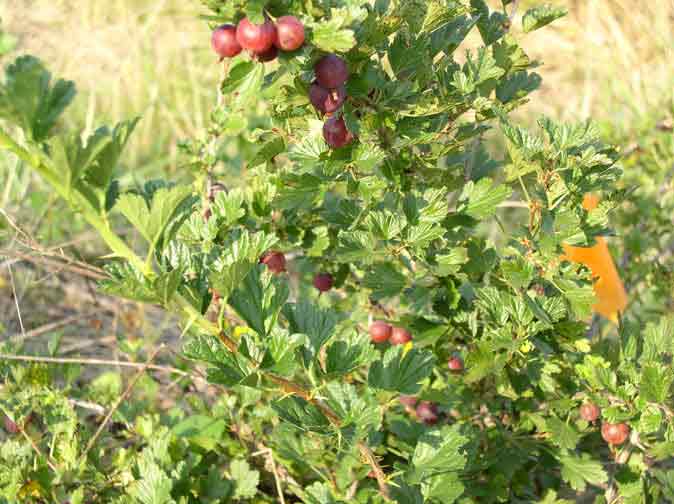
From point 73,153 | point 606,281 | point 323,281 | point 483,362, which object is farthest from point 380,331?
point 606,281

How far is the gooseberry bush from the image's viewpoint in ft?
2.71

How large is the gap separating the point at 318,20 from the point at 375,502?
2.12 ft

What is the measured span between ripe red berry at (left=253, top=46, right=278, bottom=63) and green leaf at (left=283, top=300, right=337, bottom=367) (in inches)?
11.7

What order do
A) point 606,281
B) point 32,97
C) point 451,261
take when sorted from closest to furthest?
point 32,97 → point 451,261 → point 606,281

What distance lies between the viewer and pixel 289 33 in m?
0.79

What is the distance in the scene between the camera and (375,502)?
1101 millimetres

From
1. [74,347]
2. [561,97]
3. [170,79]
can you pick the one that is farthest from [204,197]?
[561,97]

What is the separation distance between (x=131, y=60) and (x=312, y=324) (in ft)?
12.7

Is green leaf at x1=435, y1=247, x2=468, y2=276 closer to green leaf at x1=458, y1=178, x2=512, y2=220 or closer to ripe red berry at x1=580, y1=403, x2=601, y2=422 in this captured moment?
green leaf at x1=458, y1=178, x2=512, y2=220

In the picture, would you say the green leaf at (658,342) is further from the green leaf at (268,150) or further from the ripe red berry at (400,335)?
the green leaf at (268,150)

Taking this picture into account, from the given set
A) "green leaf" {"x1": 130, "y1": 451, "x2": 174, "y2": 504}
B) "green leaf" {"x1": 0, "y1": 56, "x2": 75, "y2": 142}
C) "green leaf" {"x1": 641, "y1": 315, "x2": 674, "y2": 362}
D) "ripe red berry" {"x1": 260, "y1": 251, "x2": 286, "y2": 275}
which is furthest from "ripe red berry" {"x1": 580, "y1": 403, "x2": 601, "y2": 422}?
"green leaf" {"x1": 0, "y1": 56, "x2": 75, "y2": 142}

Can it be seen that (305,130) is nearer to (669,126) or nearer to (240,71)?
(240,71)

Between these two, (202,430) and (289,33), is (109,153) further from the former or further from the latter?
(202,430)

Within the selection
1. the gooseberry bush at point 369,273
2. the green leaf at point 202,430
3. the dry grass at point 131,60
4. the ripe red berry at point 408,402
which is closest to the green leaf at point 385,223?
the gooseberry bush at point 369,273
